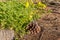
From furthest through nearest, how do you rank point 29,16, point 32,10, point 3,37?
point 32,10
point 29,16
point 3,37

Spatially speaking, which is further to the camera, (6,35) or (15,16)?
(15,16)

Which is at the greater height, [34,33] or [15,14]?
[15,14]

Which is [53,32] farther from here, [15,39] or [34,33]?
[15,39]

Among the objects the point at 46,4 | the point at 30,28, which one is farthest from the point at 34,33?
the point at 46,4

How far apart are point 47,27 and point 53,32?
1.99ft

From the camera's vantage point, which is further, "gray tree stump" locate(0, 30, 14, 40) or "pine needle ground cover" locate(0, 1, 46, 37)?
"pine needle ground cover" locate(0, 1, 46, 37)

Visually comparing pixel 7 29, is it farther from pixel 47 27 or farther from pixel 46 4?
Result: pixel 46 4

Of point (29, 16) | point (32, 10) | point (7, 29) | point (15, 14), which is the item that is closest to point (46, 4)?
point (32, 10)

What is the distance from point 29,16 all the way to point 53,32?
1.40 metres

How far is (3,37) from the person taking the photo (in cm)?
579

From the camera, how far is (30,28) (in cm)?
697

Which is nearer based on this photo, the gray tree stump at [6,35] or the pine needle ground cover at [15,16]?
the gray tree stump at [6,35]

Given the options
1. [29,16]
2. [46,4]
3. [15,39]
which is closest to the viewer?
[15,39]

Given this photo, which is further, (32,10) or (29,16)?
(32,10)
